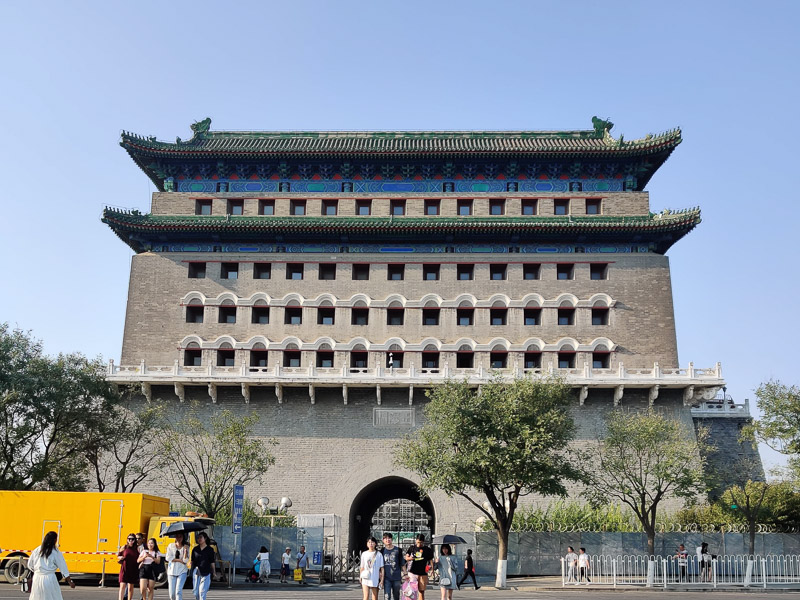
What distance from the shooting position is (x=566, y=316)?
41219 mm

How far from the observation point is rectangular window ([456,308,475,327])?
41.1m

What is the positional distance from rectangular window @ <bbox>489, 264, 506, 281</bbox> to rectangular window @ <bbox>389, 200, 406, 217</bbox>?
5.60m

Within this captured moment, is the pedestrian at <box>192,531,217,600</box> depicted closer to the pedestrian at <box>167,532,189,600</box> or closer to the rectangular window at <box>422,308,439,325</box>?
the pedestrian at <box>167,532,189,600</box>

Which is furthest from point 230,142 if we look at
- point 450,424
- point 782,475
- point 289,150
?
point 782,475

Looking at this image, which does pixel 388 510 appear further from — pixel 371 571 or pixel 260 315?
pixel 371 571

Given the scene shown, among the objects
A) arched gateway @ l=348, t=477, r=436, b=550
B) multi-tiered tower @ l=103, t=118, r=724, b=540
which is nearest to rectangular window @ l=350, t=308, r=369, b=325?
multi-tiered tower @ l=103, t=118, r=724, b=540

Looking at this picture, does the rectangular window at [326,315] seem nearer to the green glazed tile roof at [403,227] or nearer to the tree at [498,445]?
the green glazed tile roof at [403,227]

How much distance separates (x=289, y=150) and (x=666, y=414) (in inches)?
875

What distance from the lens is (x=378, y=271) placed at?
137 feet

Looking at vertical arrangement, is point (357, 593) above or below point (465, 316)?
below

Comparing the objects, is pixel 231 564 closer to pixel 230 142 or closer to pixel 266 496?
pixel 266 496

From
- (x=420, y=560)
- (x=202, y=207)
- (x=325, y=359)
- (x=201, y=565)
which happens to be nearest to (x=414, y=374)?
(x=325, y=359)

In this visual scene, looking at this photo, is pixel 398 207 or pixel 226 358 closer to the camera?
pixel 226 358

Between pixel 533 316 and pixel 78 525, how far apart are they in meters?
23.1
